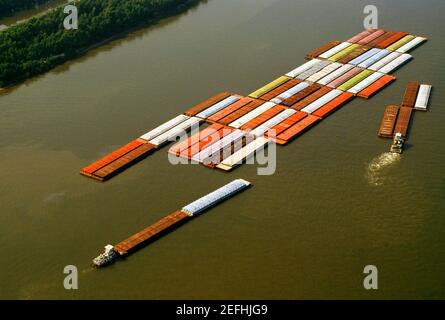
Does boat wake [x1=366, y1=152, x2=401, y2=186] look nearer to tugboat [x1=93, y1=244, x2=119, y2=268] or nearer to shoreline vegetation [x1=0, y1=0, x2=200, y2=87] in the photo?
tugboat [x1=93, y1=244, x2=119, y2=268]

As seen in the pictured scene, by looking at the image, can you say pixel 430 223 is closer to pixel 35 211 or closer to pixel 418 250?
pixel 418 250

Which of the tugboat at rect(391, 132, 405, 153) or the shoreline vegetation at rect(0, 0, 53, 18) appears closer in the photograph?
the tugboat at rect(391, 132, 405, 153)

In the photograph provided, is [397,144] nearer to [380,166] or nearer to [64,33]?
[380,166]

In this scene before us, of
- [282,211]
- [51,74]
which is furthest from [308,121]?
[51,74]

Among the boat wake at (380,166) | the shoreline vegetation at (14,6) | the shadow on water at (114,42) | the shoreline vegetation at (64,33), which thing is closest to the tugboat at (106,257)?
the boat wake at (380,166)

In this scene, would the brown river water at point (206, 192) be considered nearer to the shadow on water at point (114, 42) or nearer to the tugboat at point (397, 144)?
the tugboat at point (397, 144)

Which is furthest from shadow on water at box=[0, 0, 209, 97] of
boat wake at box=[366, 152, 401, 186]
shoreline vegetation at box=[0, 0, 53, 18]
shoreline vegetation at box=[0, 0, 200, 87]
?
boat wake at box=[366, 152, 401, 186]
